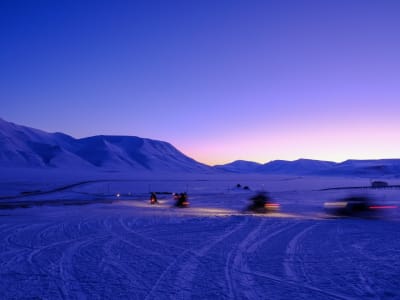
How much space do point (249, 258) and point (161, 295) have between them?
3324mm

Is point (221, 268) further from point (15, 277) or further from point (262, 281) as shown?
point (15, 277)

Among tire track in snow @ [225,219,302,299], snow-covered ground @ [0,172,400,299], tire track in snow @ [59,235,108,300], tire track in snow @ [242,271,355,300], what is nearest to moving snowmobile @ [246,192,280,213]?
tire track in snow @ [225,219,302,299]

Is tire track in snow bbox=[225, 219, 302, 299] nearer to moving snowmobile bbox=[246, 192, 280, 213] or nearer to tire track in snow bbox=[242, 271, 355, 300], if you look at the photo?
tire track in snow bbox=[242, 271, 355, 300]

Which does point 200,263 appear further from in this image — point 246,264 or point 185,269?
point 246,264

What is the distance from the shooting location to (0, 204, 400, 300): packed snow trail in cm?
619

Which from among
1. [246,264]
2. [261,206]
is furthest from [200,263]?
[261,206]

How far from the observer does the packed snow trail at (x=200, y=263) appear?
6.19 metres

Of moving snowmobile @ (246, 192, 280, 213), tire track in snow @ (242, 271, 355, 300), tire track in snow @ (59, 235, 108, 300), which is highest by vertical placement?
moving snowmobile @ (246, 192, 280, 213)

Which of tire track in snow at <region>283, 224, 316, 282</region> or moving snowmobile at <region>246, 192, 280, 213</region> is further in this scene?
moving snowmobile at <region>246, 192, 280, 213</region>

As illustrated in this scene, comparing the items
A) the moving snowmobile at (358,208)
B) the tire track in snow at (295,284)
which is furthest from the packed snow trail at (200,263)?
the moving snowmobile at (358,208)

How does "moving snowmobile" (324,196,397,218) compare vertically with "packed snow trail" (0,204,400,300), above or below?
above

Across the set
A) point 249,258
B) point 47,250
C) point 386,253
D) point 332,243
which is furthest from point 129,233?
point 386,253

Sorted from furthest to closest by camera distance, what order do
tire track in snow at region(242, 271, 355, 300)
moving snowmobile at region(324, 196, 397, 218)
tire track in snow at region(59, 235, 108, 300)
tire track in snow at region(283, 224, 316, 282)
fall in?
moving snowmobile at region(324, 196, 397, 218), tire track in snow at region(283, 224, 316, 282), tire track in snow at region(59, 235, 108, 300), tire track in snow at region(242, 271, 355, 300)

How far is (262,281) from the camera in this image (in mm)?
6750
